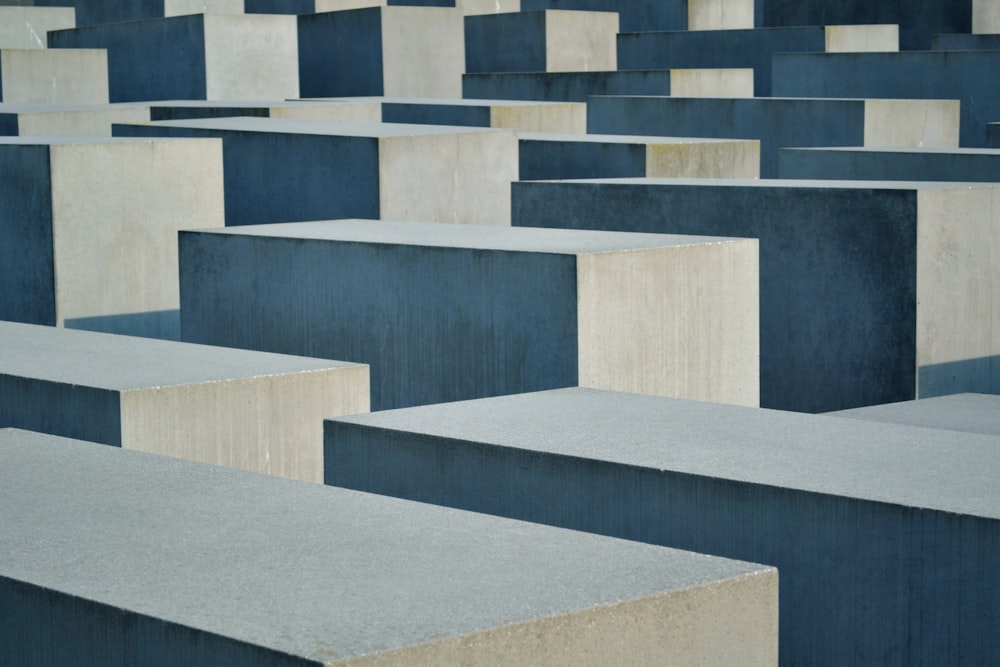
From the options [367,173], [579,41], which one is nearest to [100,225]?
[367,173]

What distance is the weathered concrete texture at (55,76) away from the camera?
664 inches

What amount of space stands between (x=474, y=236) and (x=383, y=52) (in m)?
10.1

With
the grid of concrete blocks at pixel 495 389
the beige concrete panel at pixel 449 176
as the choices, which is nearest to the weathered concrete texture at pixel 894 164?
the grid of concrete blocks at pixel 495 389

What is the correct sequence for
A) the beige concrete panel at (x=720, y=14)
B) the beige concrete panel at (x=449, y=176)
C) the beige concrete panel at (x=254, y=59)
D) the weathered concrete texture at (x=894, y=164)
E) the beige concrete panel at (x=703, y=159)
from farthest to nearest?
the beige concrete panel at (x=720, y=14) < the beige concrete panel at (x=254, y=59) < the beige concrete panel at (x=703, y=159) < the weathered concrete texture at (x=894, y=164) < the beige concrete panel at (x=449, y=176)

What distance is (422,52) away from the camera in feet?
58.7

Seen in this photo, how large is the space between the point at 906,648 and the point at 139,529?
196 centimetres

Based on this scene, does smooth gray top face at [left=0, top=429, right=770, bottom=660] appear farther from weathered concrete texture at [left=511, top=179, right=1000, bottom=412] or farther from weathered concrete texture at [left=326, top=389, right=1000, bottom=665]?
weathered concrete texture at [left=511, top=179, right=1000, bottom=412]

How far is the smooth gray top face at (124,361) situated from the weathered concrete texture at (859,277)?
335 cm

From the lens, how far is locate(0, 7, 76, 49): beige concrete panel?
2284 cm

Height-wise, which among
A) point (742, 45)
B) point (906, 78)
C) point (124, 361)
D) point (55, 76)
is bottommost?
point (124, 361)

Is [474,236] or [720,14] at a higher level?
[720,14]

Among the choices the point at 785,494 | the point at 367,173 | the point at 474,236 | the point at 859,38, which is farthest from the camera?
the point at 859,38

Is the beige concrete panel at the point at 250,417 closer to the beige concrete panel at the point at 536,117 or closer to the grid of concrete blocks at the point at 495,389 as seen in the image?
the grid of concrete blocks at the point at 495,389

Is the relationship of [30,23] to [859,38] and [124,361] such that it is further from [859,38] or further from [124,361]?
[124,361]
